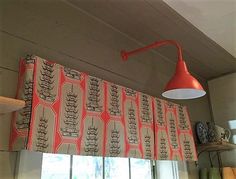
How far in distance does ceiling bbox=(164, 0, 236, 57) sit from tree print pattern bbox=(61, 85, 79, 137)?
80cm

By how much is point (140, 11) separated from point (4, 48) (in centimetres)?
86

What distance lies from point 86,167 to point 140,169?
0.49 metres

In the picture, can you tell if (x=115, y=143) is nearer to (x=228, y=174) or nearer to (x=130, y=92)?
(x=130, y=92)

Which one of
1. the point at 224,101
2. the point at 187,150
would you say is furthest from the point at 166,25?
the point at 224,101

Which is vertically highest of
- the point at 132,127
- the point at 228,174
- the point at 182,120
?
the point at 182,120

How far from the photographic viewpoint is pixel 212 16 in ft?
5.67

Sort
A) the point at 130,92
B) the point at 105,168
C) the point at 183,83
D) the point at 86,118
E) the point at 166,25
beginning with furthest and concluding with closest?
1. the point at 166,25
2. the point at 130,92
3. the point at 105,168
4. the point at 86,118
5. the point at 183,83

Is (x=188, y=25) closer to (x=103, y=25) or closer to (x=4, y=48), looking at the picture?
(x=103, y=25)

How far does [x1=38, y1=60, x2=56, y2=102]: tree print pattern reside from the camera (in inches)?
45.6

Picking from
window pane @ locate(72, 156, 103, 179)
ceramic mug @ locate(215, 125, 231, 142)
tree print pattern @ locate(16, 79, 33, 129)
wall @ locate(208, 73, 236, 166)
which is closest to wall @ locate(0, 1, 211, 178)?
tree print pattern @ locate(16, 79, 33, 129)

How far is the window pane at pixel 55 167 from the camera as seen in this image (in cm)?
128

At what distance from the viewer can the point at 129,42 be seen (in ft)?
6.16

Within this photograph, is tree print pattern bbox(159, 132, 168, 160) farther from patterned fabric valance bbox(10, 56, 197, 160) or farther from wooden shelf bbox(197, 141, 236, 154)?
wooden shelf bbox(197, 141, 236, 154)

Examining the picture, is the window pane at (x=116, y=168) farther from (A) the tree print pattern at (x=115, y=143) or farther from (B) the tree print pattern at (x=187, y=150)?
(B) the tree print pattern at (x=187, y=150)
